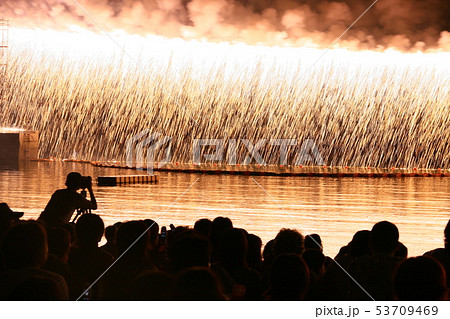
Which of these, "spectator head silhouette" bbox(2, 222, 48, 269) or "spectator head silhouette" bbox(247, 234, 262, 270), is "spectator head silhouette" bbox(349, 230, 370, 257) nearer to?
"spectator head silhouette" bbox(247, 234, 262, 270)

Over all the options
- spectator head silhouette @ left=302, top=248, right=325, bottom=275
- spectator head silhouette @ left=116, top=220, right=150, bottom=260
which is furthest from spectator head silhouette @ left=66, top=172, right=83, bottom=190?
spectator head silhouette @ left=302, top=248, right=325, bottom=275

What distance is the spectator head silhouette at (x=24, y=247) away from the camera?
11.6 ft

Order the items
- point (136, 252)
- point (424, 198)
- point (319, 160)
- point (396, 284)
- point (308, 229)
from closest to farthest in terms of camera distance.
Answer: point (396, 284) < point (136, 252) < point (308, 229) < point (424, 198) < point (319, 160)

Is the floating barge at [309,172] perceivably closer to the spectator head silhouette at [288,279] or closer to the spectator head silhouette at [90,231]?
the spectator head silhouette at [90,231]

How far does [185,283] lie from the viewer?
112 inches

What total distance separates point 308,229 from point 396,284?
32.8ft

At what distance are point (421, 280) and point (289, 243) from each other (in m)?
1.65

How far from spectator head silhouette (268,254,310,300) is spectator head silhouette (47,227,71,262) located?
2.00m

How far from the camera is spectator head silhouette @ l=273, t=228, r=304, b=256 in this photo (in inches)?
183

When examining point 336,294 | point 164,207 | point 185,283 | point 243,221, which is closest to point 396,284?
point 336,294

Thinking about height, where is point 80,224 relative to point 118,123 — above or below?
below

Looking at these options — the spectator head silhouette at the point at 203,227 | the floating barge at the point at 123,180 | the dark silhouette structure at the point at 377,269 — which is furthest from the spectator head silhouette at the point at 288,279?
the floating barge at the point at 123,180

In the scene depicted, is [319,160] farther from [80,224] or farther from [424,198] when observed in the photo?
[80,224]

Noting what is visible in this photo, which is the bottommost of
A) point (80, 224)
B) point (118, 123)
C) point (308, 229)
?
point (308, 229)
